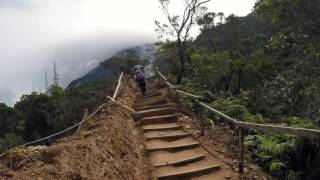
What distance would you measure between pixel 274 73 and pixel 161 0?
11027 millimetres

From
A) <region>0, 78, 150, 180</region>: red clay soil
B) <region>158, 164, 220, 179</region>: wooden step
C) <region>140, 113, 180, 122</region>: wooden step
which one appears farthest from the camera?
<region>140, 113, 180, 122</region>: wooden step

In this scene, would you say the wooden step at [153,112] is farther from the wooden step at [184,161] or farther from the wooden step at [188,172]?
the wooden step at [188,172]

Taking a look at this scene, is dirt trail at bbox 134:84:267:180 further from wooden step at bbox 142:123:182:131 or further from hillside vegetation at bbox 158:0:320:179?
hillside vegetation at bbox 158:0:320:179

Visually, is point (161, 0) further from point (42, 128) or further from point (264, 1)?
point (42, 128)

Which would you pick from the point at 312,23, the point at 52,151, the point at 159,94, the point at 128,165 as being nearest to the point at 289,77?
the point at 159,94

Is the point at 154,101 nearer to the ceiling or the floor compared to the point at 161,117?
nearer to the ceiling

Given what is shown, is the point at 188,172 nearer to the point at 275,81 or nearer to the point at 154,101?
the point at 154,101

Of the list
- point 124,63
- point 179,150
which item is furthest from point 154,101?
point 124,63

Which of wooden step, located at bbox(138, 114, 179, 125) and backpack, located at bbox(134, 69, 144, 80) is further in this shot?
backpack, located at bbox(134, 69, 144, 80)

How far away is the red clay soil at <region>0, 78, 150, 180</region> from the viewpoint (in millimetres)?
6973

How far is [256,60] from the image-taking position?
1454 inches

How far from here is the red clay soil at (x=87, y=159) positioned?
6973 mm

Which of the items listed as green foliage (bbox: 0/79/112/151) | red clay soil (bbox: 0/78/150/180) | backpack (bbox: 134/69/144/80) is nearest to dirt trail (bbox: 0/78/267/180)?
red clay soil (bbox: 0/78/150/180)

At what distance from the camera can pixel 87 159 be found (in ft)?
26.1
